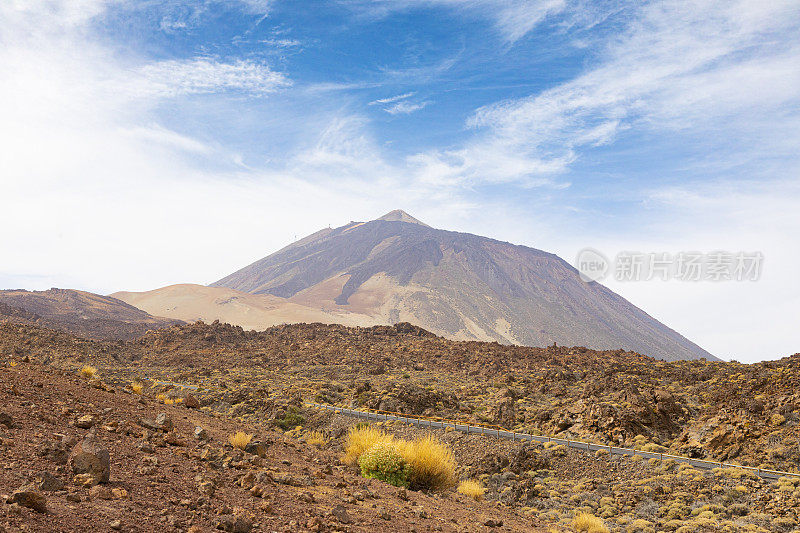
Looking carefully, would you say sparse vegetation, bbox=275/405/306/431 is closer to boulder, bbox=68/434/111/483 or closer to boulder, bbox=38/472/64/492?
boulder, bbox=68/434/111/483

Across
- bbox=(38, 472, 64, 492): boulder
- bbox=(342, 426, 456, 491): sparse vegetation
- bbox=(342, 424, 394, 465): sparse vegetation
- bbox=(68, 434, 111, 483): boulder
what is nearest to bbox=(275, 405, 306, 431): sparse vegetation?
bbox=(342, 424, 394, 465): sparse vegetation

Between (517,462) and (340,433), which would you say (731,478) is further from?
(340,433)

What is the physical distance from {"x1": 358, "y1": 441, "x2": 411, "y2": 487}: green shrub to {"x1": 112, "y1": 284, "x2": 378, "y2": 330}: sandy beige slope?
470ft

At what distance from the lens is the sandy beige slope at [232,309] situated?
6431 inches

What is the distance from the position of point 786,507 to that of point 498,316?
179893 millimetres

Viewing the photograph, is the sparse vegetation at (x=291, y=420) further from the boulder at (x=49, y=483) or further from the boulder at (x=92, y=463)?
the boulder at (x=49, y=483)

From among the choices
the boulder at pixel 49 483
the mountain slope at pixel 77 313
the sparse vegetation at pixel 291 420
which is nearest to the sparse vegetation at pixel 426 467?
the boulder at pixel 49 483

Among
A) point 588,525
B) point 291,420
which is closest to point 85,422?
point 588,525

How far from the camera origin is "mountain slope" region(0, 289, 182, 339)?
8481 cm

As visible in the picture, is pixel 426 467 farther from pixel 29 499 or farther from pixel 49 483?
pixel 29 499

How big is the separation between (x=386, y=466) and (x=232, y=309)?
169282mm

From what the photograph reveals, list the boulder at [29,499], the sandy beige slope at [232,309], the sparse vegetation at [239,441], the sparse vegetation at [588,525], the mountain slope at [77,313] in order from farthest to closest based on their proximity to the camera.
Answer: the sandy beige slope at [232,309], the mountain slope at [77,313], the sparse vegetation at [588,525], the sparse vegetation at [239,441], the boulder at [29,499]

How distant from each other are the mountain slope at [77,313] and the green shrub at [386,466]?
81.4 m

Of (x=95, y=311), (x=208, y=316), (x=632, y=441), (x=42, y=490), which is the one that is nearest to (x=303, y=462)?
(x=42, y=490)
